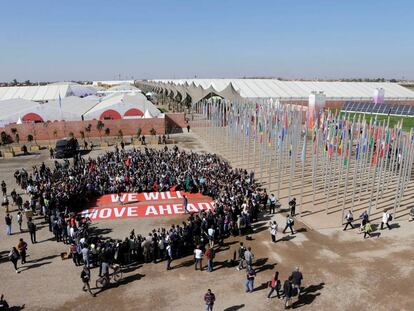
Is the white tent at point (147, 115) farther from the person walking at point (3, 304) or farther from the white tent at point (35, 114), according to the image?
the person walking at point (3, 304)

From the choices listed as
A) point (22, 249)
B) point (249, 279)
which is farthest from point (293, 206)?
point (22, 249)

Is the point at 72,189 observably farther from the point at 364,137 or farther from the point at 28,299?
the point at 364,137

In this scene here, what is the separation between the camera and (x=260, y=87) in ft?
293

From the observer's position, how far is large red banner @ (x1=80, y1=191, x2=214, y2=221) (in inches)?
867

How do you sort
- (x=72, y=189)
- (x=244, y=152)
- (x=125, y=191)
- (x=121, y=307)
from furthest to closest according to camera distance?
(x=244, y=152) → (x=125, y=191) → (x=72, y=189) → (x=121, y=307)

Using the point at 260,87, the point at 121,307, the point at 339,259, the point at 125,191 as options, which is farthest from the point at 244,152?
the point at 260,87

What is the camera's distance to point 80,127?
168 feet

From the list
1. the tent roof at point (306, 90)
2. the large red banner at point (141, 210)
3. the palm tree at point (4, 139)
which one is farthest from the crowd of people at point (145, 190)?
the tent roof at point (306, 90)

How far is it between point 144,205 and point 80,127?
31.8m

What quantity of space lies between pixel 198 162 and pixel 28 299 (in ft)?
59.8

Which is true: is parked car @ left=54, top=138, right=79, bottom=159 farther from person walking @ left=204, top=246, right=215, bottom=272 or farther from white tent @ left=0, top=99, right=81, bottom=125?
person walking @ left=204, top=246, right=215, bottom=272

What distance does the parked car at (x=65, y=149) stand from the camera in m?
37.1

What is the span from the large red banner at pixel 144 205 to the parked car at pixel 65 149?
1432cm

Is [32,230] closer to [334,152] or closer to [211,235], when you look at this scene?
[211,235]
